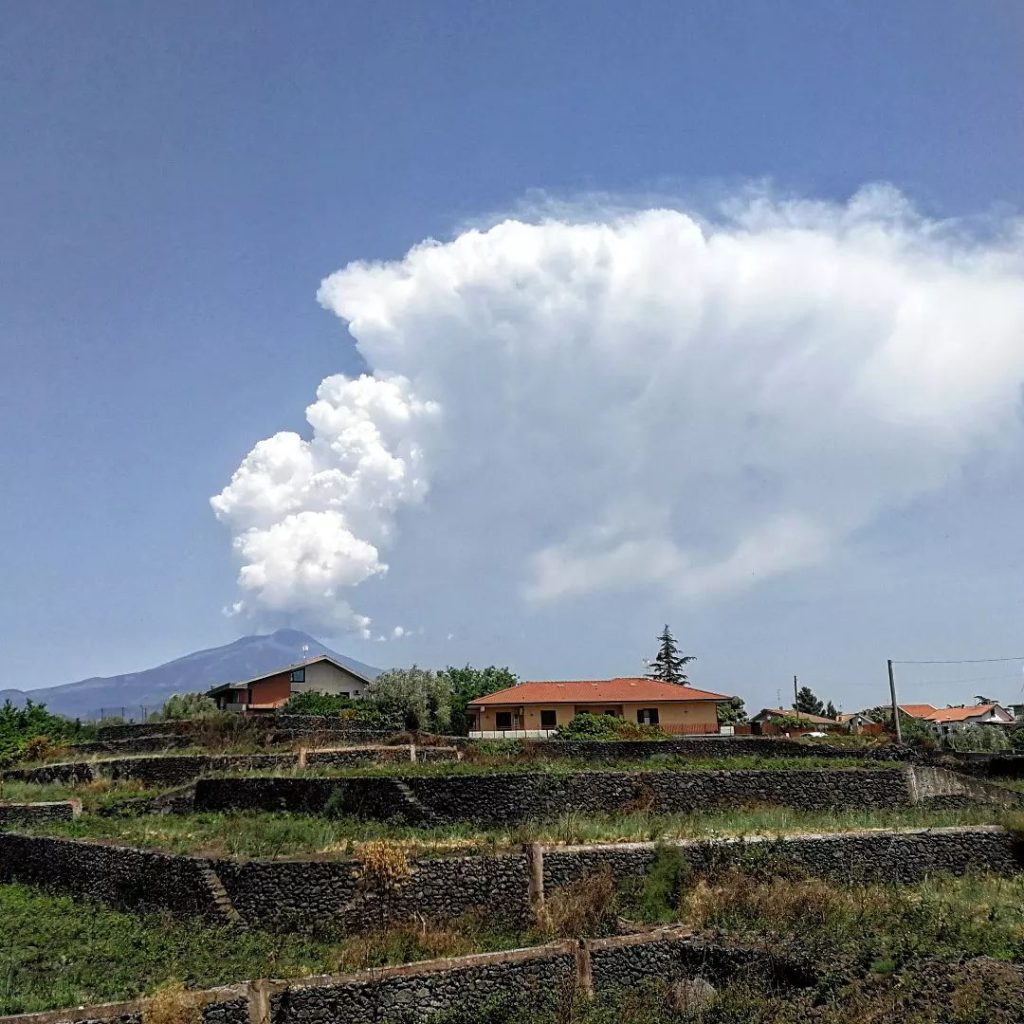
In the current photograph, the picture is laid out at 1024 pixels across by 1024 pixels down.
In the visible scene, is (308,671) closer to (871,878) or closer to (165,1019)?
(871,878)

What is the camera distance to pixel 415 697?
201 feet

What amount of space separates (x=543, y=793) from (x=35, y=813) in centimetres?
1406

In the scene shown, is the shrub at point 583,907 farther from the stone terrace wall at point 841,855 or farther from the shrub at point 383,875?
the shrub at point 383,875

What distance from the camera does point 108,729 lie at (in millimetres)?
46031

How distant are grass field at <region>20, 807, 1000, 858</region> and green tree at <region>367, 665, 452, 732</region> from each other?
109 feet

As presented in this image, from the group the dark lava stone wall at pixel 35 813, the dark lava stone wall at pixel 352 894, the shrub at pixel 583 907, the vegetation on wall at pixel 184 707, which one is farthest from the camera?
the vegetation on wall at pixel 184 707

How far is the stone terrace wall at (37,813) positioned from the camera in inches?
1055

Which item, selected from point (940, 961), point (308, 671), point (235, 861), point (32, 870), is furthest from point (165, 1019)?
point (308, 671)

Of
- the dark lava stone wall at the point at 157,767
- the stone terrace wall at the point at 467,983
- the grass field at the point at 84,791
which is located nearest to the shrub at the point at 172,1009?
the stone terrace wall at the point at 467,983

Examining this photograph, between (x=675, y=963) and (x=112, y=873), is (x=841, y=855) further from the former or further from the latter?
(x=112, y=873)

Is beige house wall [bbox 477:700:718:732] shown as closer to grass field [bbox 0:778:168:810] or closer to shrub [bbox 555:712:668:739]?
shrub [bbox 555:712:668:739]

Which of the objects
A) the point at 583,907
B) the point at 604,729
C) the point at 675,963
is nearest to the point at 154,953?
the point at 583,907

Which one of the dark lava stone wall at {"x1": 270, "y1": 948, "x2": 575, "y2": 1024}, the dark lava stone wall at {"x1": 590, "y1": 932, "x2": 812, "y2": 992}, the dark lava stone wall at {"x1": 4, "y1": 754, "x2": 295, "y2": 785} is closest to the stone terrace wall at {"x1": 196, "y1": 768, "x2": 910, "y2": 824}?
the dark lava stone wall at {"x1": 4, "y1": 754, "x2": 295, "y2": 785}

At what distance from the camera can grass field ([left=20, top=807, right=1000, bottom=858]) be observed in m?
20.2
